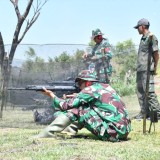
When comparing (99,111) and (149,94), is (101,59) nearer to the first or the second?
(149,94)

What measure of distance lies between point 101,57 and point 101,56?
0.06 ft

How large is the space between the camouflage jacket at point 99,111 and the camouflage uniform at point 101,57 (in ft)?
7.49

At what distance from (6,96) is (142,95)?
2.48 metres

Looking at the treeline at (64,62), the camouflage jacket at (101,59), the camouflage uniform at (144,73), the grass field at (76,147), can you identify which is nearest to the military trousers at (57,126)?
the grass field at (76,147)

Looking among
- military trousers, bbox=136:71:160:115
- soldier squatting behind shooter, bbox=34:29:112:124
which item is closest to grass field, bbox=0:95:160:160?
military trousers, bbox=136:71:160:115

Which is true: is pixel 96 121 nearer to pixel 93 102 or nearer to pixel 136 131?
pixel 93 102

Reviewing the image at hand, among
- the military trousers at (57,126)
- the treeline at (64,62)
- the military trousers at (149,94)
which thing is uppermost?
the treeline at (64,62)

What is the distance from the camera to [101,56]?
888cm

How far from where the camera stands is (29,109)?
920cm

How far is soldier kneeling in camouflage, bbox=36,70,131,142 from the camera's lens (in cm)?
636

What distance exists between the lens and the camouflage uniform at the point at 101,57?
8.84 metres

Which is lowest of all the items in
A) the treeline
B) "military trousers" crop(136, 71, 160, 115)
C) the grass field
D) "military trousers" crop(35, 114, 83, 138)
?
the grass field

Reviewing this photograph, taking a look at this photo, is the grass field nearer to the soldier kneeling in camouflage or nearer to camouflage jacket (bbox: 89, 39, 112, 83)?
the soldier kneeling in camouflage

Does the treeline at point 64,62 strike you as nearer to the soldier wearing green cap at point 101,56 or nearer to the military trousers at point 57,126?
the soldier wearing green cap at point 101,56
